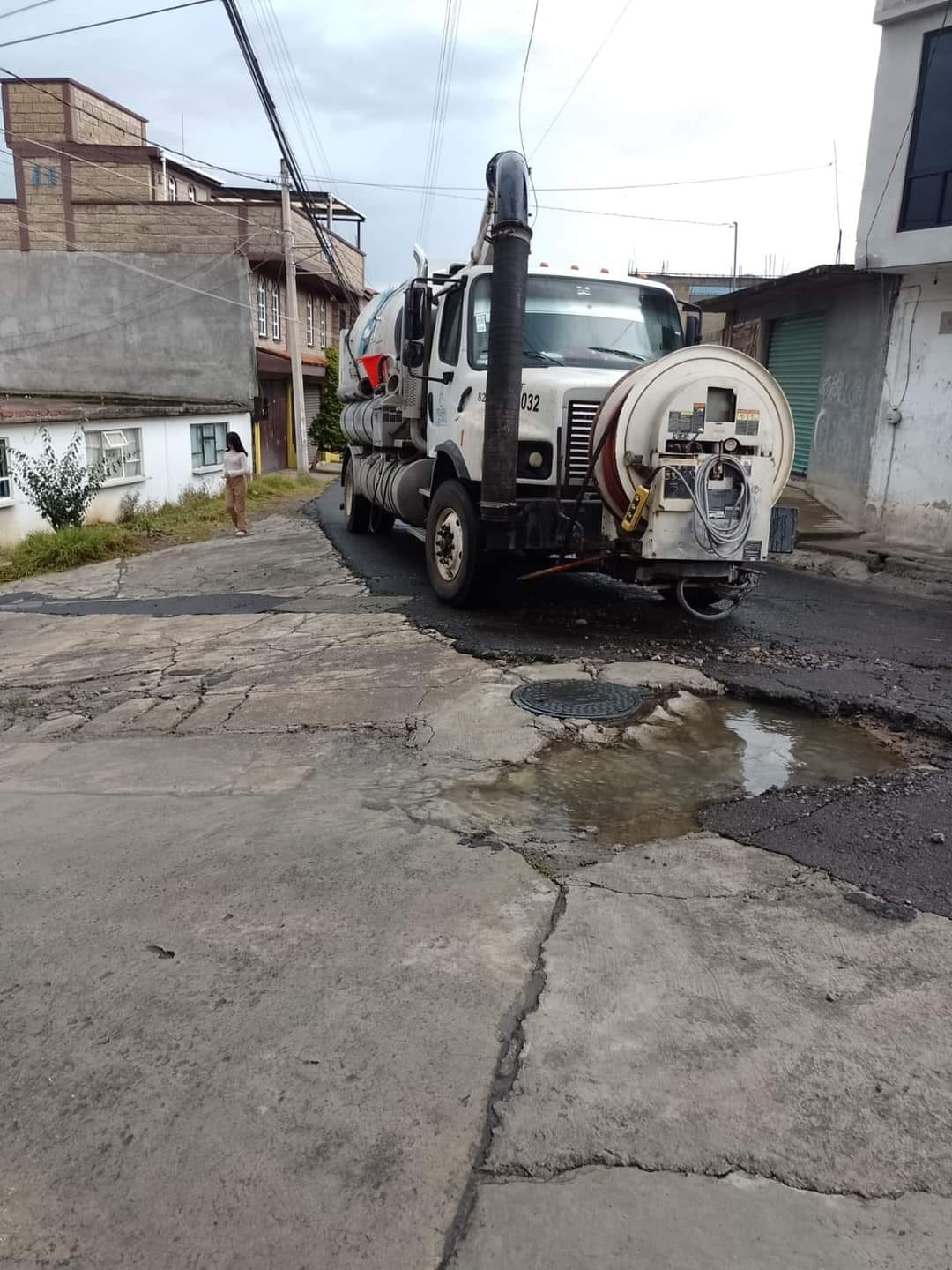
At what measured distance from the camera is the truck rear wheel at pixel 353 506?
13102 millimetres

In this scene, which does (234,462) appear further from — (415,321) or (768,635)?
(768,635)

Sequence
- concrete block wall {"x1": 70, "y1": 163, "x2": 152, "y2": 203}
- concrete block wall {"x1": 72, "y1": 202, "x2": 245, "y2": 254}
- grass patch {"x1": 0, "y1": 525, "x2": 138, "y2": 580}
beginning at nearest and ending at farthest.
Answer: grass patch {"x1": 0, "y1": 525, "x2": 138, "y2": 580}
concrete block wall {"x1": 72, "y1": 202, "x2": 245, "y2": 254}
concrete block wall {"x1": 70, "y1": 163, "x2": 152, "y2": 203}

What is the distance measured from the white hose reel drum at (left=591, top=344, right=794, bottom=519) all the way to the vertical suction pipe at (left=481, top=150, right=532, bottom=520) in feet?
2.27

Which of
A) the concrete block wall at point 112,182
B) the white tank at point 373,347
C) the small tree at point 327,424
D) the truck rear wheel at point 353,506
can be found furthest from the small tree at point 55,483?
the concrete block wall at point 112,182

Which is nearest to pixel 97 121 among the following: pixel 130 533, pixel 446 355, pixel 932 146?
pixel 130 533

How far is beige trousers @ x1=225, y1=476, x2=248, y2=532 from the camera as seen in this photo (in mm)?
13578

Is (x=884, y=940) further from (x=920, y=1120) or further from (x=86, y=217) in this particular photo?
(x=86, y=217)

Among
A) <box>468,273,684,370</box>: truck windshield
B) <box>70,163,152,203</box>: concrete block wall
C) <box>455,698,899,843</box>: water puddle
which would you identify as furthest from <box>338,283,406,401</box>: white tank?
<box>70,163,152,203</box>: concrete block wall

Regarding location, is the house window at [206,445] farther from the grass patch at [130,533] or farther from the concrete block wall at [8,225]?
the concrete block wall at [8,225]

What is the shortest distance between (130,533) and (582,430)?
9.28m

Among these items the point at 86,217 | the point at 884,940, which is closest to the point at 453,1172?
the point at 884,940

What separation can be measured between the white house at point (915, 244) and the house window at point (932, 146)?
0.4 inches

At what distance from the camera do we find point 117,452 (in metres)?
15.9

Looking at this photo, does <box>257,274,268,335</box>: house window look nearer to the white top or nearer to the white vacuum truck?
the white top
